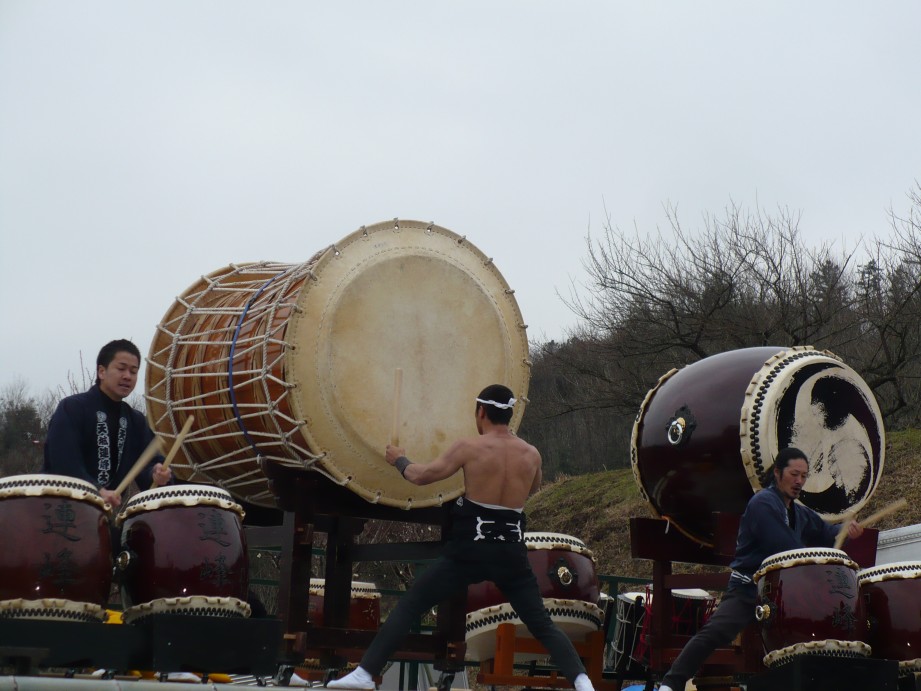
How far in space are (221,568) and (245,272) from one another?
239cm

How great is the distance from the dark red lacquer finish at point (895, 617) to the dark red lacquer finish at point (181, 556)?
2.64 m

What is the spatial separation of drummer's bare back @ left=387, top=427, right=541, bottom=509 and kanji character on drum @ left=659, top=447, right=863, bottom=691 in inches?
38.1

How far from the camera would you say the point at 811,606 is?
4.61m

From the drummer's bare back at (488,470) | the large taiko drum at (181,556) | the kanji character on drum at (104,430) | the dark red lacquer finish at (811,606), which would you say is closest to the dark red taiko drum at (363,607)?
the kanji character on drum at (104,430)

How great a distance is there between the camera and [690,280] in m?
17.9

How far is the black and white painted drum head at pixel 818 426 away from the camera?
5473 mm

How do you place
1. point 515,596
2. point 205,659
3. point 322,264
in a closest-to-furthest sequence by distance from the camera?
point 205,659
point 515,596
point 322,264

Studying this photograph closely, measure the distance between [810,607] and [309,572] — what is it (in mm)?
2302

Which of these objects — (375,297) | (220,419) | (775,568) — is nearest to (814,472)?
(775,568)

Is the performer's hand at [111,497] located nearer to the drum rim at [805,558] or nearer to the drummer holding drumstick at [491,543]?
the drummer holding drumstick at [491,543]

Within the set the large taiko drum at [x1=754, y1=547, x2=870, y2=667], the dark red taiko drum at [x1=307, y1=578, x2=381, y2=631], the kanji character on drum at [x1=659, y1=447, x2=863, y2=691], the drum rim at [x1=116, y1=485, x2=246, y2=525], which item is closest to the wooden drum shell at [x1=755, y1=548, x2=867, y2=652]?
the large taiko drum at [x1=754, y1=547, x2=870, y2=667]

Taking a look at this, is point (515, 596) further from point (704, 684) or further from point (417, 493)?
point (704, 684)

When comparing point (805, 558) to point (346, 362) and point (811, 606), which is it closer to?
point (811, 606)

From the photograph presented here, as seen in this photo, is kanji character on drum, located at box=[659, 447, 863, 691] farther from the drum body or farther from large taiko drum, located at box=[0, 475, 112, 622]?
large taiko drum, located at box=[0, 475, 112, 622]
